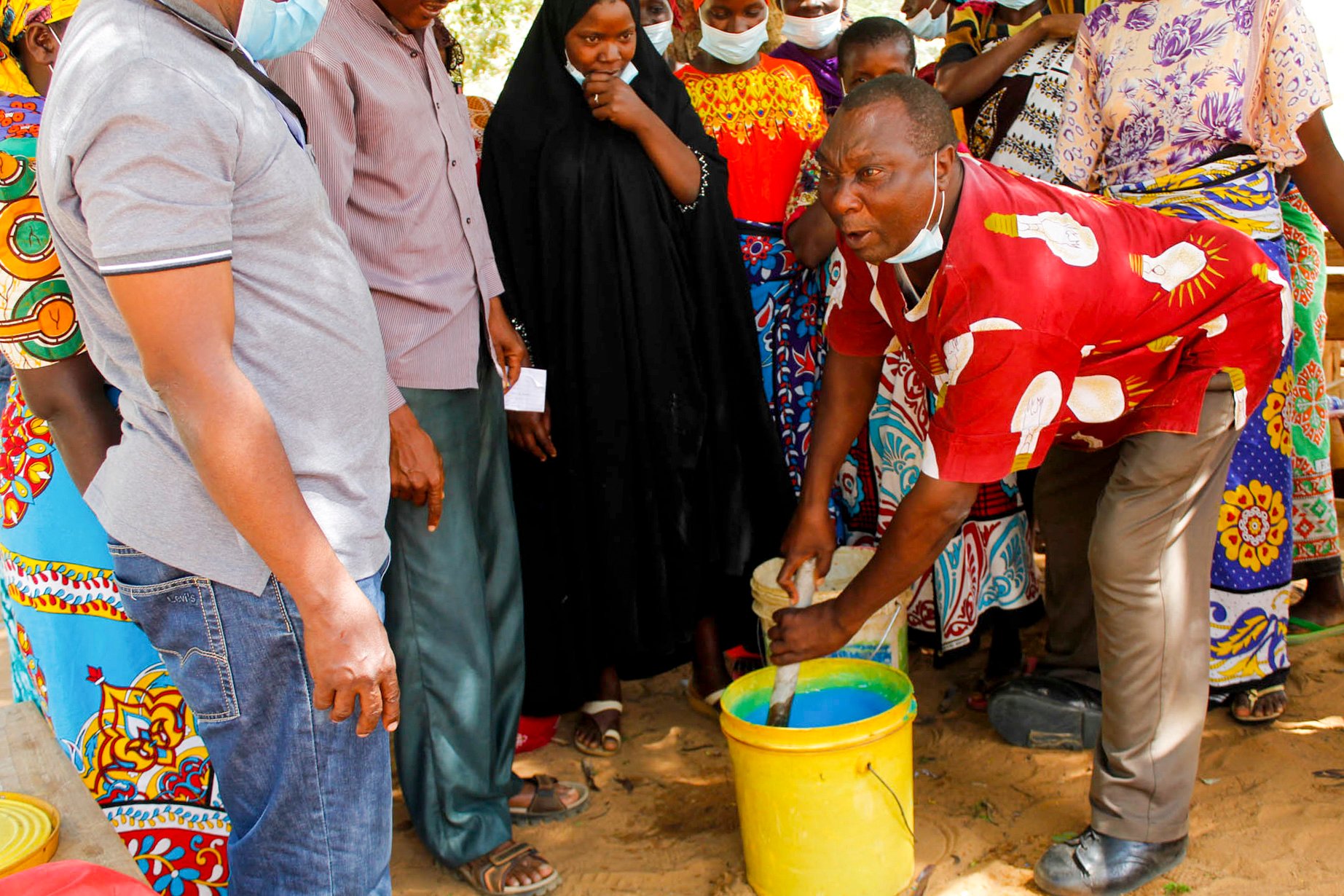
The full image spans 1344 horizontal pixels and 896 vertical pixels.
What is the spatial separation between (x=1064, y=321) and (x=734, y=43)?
72.1 inches

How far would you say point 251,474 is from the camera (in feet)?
4.53

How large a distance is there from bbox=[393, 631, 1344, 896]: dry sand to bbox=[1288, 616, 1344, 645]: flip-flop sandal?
131 mm

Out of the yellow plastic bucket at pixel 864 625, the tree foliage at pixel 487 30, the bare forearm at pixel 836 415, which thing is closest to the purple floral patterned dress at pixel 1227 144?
the yellow plastic bucket at pixel 864 625

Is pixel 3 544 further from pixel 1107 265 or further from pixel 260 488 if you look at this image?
pixel 1107 265

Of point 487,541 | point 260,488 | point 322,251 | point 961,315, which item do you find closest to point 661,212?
point 487,541

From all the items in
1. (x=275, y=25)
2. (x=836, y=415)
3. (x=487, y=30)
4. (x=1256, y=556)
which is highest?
(x=487, y=30)

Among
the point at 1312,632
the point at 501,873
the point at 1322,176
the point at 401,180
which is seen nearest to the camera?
the point at 401,180

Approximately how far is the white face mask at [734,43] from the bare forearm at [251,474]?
2.43m

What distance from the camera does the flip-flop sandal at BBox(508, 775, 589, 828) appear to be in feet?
9.62

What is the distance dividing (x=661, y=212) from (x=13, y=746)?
6.49 ft

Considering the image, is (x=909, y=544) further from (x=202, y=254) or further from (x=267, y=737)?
(x=202, y=254)

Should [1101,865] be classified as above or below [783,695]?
below

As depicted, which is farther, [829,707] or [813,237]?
[813,237]

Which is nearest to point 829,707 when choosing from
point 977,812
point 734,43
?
point 977,812
